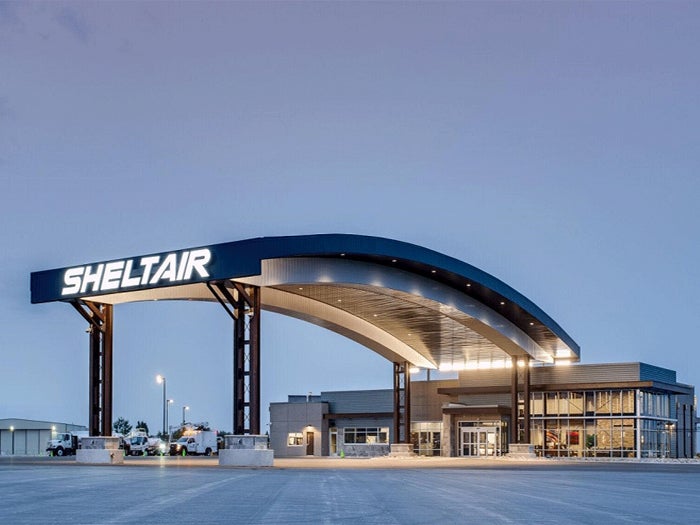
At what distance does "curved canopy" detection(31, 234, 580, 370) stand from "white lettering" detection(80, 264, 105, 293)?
6 centimetres

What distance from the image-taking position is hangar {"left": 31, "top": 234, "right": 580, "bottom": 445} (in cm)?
4331

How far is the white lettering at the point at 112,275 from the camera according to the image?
1845 inches

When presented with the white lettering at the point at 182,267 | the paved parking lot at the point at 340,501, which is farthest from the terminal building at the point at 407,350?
the paved parking lot at the point at 340,501

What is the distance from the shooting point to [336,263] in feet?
154

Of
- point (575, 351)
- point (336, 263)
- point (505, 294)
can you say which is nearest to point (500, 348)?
point (575, 351)

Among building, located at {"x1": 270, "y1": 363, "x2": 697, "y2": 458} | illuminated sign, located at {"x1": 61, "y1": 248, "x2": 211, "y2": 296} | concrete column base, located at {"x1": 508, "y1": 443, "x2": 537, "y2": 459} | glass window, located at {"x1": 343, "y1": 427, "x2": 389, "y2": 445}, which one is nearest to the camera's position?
illuminated sign, located at {"x1": 61, "y1": 248, "x2": 211, "y2": 296}

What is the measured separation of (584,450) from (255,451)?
106 ft

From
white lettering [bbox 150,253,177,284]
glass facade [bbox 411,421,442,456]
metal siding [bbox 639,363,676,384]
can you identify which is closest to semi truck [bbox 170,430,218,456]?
glass facade [bbox 411,421,442,456]

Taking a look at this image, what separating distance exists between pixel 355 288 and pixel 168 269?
9604mm

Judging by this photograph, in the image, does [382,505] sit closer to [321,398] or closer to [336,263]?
[336,263]

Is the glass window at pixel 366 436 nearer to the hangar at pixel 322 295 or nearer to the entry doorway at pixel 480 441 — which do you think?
the entry doorway at pixel 480 441

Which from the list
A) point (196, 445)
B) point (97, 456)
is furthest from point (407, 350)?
point (97, 456)

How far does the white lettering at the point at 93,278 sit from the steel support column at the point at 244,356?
6537mm

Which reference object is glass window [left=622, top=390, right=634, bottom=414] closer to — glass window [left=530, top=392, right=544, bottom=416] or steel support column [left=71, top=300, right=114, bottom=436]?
glass window [left=530, top=392, right=544, bottom=416]
